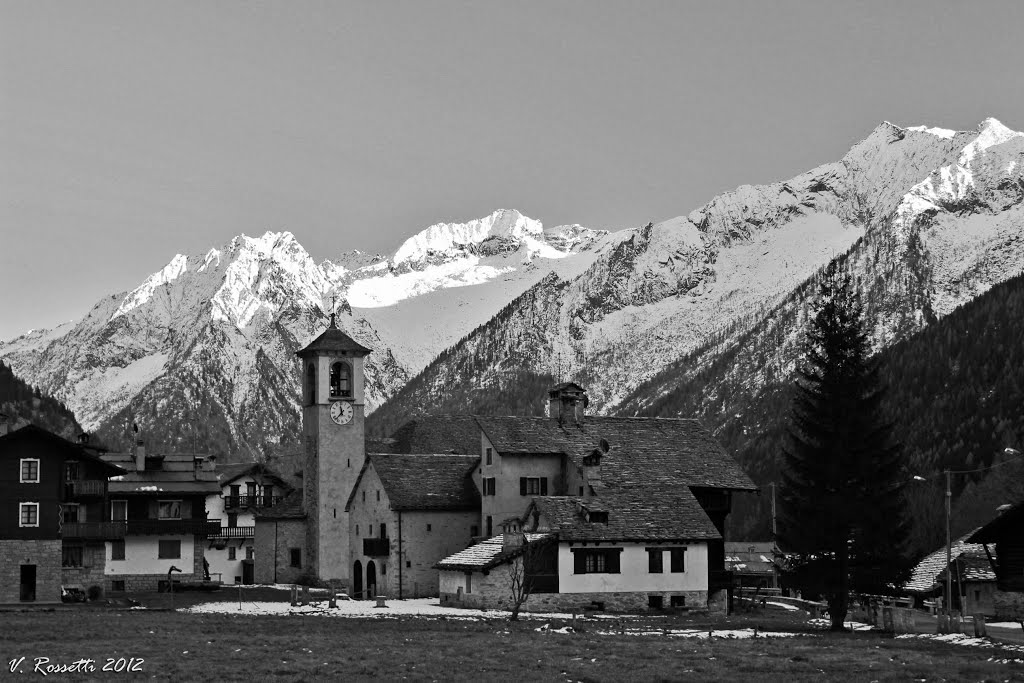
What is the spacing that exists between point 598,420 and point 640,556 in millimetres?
13634

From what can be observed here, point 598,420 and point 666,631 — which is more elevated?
point 598,420

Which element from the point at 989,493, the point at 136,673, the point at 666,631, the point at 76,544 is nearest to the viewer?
the point at 136,673

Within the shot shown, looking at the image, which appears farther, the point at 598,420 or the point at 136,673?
the point at 598,420

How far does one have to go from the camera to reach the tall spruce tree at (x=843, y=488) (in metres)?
59.7

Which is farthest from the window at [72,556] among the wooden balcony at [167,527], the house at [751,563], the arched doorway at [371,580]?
the house at [751,563]

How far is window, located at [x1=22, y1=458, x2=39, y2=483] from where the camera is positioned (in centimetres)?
7456

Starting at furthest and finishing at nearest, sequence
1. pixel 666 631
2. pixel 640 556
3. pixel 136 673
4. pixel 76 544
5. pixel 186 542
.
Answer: pixel 186 542 → pixel 76 544 → pixel 640 556 → pixel 666 631 → pixel 136 673

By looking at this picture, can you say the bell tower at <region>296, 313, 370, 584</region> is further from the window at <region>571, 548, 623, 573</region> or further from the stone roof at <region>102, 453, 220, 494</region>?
the window at <region>571, 548, 623, 573</region>

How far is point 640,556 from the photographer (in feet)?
243

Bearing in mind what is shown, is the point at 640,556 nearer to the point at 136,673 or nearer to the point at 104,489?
the point at 104,489

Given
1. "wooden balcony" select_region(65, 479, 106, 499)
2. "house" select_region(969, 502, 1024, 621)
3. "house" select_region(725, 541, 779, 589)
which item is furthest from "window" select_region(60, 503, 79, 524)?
"house" select_region(725, 541, 779, 589)

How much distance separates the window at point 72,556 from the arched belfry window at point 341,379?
20122 mm

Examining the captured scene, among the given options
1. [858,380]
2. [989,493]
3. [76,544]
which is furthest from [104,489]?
[989,493]

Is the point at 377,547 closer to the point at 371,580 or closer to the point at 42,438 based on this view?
the point at 371,580
